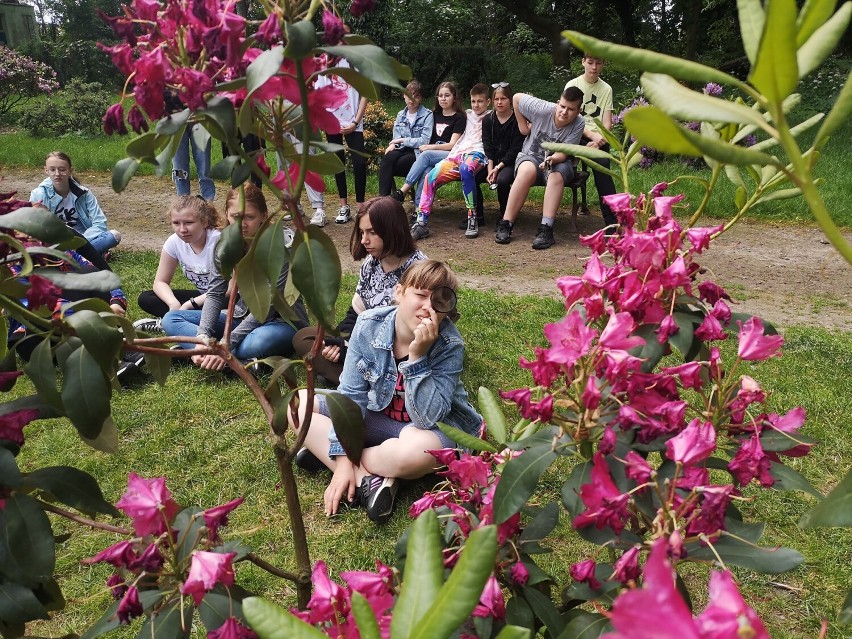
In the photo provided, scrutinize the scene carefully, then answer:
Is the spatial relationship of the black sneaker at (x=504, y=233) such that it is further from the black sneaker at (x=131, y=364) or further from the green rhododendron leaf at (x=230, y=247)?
the green rhododendron leaf at (x=230, y=247)

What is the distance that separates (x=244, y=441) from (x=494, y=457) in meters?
2.29

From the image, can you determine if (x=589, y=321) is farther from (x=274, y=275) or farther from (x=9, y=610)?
(x=9, y=610)

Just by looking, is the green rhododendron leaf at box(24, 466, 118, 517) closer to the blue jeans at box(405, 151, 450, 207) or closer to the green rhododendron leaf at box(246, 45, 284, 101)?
the green rhododendron leaf at box(246, 45, 284, 101)

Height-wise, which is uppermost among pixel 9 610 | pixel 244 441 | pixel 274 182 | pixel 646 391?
pixel 274 182

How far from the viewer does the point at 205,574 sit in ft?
3.12

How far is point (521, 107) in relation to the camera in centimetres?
664

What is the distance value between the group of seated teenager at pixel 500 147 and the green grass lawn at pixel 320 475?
91.4 inches

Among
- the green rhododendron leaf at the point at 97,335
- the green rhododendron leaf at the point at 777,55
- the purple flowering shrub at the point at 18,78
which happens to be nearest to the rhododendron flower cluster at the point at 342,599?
the green rhododendron leaf at the point at 97,335

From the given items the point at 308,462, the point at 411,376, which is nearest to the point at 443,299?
the point at 411,376

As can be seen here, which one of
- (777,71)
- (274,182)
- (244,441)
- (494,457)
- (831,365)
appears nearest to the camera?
(777,71)

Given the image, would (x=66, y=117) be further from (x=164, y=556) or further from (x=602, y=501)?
(x=602, y=501)

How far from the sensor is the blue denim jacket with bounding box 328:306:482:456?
2.69 meters

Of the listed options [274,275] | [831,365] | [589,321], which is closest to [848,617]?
[589,321]

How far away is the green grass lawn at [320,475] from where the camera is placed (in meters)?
2.30
